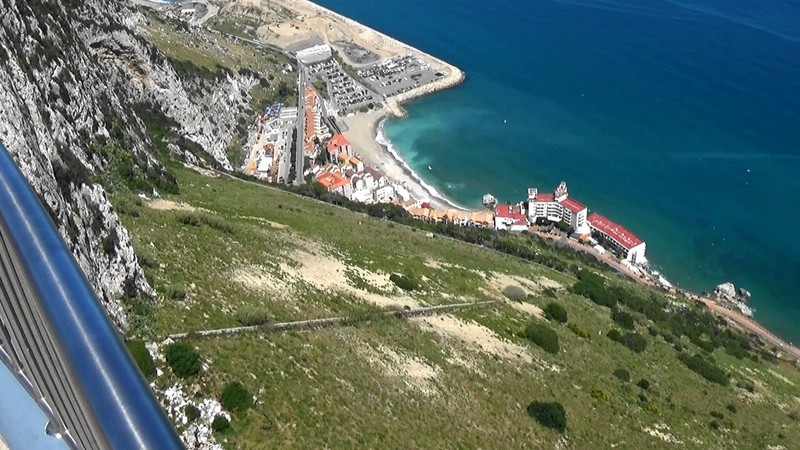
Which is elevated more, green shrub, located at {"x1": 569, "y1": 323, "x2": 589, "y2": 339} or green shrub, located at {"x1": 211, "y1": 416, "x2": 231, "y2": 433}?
green shrub, located at {"x1": 211, "y1": 416, "x2": 231, "y2": 433}

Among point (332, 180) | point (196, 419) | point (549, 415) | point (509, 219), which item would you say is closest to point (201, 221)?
point (196, 419)

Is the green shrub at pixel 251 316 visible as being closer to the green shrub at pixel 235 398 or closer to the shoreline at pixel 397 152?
the green shrub at pixel 235 398

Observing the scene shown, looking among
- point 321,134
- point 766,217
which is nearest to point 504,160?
point 321,134

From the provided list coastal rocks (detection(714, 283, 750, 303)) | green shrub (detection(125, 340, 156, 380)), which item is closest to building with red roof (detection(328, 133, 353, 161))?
coastal rocks (detection(714, 283, 750, 303))

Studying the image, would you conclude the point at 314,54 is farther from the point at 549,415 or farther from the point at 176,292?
the point at 176,292

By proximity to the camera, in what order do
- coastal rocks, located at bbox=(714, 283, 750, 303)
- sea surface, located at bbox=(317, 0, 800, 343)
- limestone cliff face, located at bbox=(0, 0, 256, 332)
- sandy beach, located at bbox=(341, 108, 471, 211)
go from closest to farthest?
limestone cliff face, located at bbox=(0, 0, 256, 332)
coastal rocks, located at bbox=(714, 283, 750, 303)
sea surface, located at bbox=(317, 0, 800, 343)
sandy beach, located at bbox=(341, 108, 471, 211)

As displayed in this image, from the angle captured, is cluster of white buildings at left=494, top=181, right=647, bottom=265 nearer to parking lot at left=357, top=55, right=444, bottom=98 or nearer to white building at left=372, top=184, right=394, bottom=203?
white building at left=372, top=184, right=394, bottom=203

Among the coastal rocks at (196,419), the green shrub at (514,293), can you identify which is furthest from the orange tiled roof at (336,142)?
the coastal rocks at (196,419)

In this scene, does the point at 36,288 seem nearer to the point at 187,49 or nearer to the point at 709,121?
the point at 187,49
